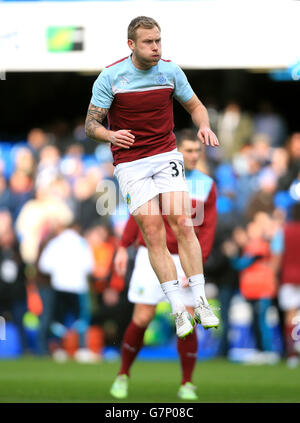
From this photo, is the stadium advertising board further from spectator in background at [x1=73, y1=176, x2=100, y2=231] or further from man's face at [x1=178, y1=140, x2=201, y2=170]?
man's face at [x1=178, y1=140, x2=201, y2=170]

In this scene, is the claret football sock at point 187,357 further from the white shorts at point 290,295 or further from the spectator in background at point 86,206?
the spectator in background at point 86,206

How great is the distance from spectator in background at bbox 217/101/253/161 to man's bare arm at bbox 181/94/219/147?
32.6 ft

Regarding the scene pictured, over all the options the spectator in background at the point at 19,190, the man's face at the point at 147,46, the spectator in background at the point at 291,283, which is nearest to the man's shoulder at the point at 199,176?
the man's face at the point at 147,46

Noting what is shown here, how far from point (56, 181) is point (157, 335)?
11.9ft

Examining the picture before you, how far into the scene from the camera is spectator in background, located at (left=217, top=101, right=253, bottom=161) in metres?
19.2

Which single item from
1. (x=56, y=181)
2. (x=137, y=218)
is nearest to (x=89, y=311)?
(x=56, y=181)

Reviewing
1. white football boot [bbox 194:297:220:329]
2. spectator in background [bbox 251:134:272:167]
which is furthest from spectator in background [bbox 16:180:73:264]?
white football boot [bbox 194:297:220:329]

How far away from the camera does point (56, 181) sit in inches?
714

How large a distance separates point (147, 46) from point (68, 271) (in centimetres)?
858

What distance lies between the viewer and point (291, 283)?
15422 millimetres

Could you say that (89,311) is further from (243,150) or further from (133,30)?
(133,30)

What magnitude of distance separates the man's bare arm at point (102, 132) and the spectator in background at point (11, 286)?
8504 mm

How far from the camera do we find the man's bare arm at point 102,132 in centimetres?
832

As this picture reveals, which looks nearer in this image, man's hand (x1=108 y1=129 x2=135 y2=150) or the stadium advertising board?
man's hand (x1=108 y1=129 x2=135 y2=150)
